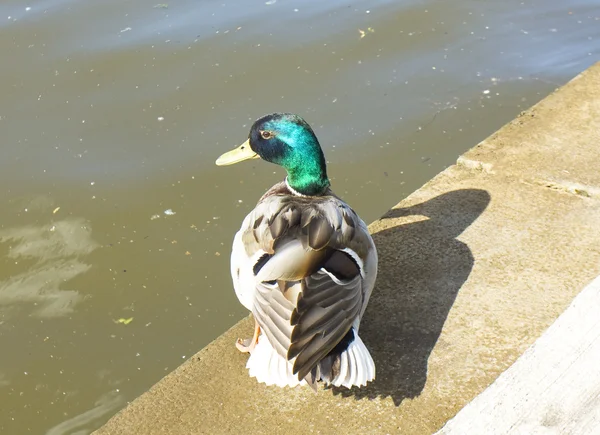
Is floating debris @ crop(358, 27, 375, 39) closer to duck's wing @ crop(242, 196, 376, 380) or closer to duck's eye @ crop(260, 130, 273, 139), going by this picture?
duck's eye @ crop(260, 130, 273, 139)

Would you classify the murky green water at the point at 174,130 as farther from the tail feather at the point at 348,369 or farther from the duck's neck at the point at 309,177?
the tail feather at the point at 348,369

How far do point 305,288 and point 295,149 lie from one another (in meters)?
0.96

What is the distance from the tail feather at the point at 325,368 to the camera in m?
2.54

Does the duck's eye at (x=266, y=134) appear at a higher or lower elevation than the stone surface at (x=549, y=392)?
higher

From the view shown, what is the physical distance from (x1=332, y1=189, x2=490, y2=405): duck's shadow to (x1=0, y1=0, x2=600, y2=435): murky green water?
113cm

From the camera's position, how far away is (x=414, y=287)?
3277mm

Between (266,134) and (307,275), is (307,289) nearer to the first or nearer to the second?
(307,275)

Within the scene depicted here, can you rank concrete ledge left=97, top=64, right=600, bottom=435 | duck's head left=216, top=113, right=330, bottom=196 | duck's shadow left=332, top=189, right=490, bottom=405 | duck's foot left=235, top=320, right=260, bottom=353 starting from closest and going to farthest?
concrete ledge left=97, top=64, right=600, bottom=435 < duck's shadow left=332, top=189, right=490, bottom=405 < duck's foot left=235, top=320, right=260, bottom=353 < duck's head left=216, top=113, right=330, bottom=196

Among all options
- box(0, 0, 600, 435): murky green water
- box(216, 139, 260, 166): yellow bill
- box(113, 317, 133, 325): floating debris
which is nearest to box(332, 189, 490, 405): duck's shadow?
box(216, 139, 260, 166): yellow bill

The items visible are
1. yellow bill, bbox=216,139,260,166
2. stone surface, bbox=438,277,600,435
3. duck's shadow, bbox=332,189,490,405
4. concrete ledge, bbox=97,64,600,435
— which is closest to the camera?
stone surface, bbox=438,277,600,435

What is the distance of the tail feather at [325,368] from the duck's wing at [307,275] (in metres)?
0.05

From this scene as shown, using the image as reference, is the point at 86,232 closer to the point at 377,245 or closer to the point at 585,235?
the point at 377,245

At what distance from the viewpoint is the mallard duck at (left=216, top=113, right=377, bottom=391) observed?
250 cm

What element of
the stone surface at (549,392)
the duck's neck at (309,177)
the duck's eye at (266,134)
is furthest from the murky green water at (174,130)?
the stone surface at (549,392)
